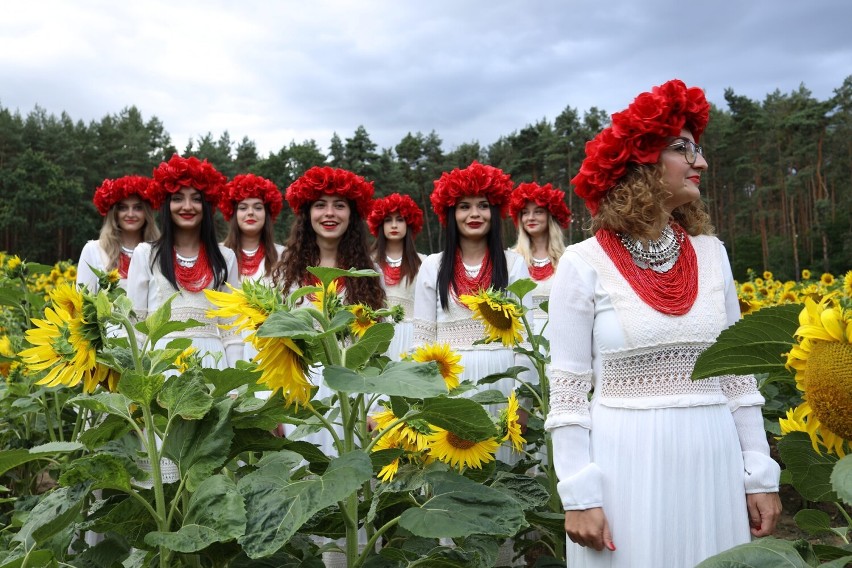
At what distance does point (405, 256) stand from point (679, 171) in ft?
13.8

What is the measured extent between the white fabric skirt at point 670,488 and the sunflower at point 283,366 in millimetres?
781

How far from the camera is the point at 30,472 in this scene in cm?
312

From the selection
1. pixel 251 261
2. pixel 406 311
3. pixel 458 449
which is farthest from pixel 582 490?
pixel 251 261

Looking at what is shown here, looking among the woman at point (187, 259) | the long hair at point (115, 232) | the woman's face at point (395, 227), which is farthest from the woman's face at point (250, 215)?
the woman at point (187, 259)

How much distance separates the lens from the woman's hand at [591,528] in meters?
1.66

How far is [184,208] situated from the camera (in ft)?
13.7

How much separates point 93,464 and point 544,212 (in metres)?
5.37

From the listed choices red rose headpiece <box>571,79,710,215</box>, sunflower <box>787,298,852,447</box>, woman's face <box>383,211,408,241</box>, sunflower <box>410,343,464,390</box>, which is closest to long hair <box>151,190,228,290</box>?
sunflower <box>410,343,464,390</box>

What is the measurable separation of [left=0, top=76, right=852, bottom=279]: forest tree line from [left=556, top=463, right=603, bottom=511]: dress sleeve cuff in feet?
99.7

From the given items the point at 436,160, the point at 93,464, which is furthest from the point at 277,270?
the point at 436,160

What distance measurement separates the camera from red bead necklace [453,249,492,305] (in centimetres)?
382

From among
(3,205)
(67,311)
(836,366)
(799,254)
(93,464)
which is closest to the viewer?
(836,366)

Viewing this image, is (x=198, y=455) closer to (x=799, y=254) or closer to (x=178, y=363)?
(x=178, y=363)

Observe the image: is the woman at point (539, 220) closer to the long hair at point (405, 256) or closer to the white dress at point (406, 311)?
the long hair at point (405, 256)
